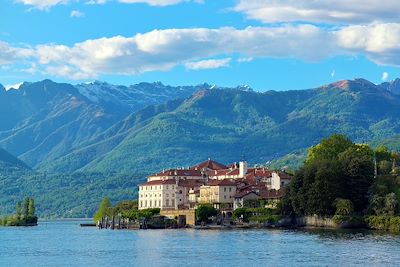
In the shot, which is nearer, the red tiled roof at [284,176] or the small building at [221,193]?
the small building at [221,193]

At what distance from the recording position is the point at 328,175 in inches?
5778

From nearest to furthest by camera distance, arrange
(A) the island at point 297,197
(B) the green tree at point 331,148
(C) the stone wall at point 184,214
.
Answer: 1. (A) the island at point 297,197
2. (C) the stone wall at point 184,214
3. (B) the green tree at point 331,148

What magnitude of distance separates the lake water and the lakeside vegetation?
30.2 ft

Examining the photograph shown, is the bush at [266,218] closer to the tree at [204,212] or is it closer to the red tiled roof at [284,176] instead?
the tree at [204,212]

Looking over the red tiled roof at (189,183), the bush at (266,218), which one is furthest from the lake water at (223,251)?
the red tiled roof at (189,183)

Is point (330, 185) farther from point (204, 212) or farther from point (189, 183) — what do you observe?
point (189, 183)

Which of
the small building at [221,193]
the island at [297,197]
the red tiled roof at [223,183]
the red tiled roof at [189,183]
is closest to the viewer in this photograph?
the island at [297,197]

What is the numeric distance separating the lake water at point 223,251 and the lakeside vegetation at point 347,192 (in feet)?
30.2

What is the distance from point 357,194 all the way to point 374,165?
26.5ft

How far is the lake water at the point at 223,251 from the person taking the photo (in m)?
89.2

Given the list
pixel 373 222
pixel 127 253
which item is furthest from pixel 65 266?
pixel 373 222

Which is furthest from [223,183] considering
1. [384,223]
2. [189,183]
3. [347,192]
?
[384,223]

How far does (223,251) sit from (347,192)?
51.2 metres

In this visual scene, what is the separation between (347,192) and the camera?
148750 mm
